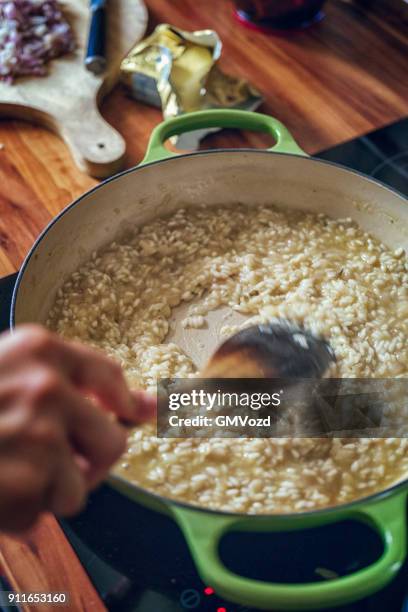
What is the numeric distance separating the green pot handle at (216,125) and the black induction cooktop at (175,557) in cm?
71

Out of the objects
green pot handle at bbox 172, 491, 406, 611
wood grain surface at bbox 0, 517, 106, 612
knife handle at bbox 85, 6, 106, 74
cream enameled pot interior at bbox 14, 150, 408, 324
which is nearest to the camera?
green pot handle at bbox 172, 491, 406, 611

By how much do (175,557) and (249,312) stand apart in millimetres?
524

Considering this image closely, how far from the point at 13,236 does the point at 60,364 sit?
38.8 inches


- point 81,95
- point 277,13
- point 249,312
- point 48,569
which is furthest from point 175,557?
point 277,13

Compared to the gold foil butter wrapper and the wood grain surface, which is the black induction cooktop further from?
the gold foil butter wrapper

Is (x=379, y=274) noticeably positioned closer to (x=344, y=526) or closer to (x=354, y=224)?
(x=354, y=224)

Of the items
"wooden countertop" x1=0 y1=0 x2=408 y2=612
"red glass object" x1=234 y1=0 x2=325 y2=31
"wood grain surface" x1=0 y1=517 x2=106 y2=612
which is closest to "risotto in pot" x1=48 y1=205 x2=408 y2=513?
"wood grain surface" x1=0 y1=517 x2=106 y2=612

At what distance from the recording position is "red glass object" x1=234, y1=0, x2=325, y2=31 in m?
1.97

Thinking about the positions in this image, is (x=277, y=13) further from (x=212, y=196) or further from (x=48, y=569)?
(x=48, y=569)

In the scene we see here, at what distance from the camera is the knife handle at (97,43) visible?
1.77 metres

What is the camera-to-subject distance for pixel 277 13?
1.98 m

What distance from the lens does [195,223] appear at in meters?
1.55

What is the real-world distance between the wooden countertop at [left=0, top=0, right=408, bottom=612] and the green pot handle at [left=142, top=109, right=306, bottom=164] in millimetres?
272

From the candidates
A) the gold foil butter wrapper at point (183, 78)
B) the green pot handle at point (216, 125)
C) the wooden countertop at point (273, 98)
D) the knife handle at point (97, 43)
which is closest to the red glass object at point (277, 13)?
the wooden countertop at point (273, 98)
